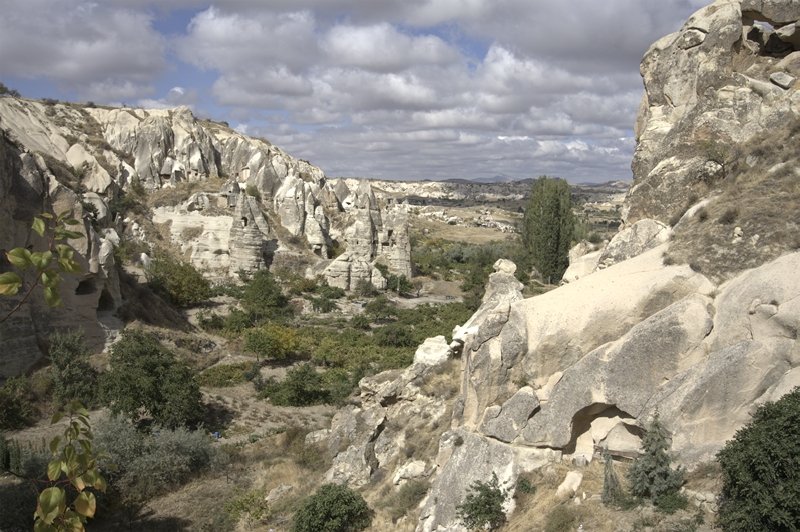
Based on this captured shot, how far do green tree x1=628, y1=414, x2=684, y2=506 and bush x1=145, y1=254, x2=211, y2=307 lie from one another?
26.4 meters

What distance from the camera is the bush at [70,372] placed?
58.2 ft

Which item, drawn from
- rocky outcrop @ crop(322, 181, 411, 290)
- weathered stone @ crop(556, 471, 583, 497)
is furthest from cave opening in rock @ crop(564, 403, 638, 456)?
rocky outcrop @ crop(322, 181, 411, 290)

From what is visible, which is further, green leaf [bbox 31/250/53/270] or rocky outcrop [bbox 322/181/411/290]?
rocky outcrop [bbox 322/181/411/290]

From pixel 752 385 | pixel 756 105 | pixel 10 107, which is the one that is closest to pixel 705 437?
pixel 752 385

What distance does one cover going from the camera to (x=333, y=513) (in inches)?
383

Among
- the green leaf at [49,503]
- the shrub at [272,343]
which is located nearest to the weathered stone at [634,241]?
the green leaf at [49,503]

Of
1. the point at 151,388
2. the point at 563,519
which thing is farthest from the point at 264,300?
the point at 563,519

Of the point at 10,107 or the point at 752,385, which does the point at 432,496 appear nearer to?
the point at 752,385

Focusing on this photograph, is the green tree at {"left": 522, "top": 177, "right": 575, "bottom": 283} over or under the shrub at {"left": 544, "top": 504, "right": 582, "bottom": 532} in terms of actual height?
over

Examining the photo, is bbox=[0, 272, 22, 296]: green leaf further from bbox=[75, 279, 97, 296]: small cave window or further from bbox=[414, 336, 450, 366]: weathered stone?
bbox=[75, 279, 97, 296]: small cave window

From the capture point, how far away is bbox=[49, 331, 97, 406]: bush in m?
17.7

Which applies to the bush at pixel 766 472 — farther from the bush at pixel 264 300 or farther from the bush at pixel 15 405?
the bush at pixel 264 300

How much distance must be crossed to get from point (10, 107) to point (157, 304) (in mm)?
26915

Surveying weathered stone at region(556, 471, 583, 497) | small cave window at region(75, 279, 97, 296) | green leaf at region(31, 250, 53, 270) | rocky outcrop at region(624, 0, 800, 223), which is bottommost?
weathered stone at region(556, 471, 583, 497)
